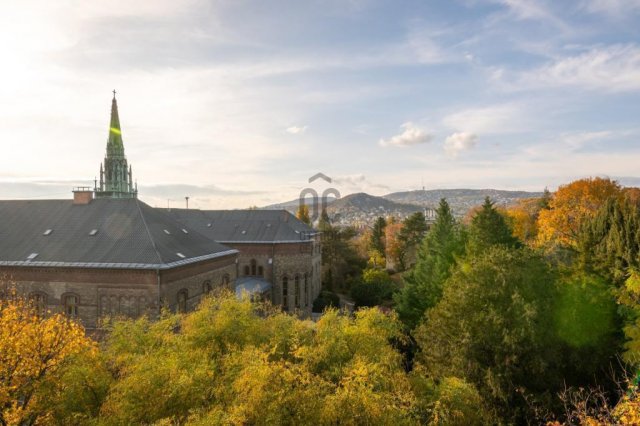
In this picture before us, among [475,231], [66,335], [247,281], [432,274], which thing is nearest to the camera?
[66,335]

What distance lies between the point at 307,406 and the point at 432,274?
24396 millimetres

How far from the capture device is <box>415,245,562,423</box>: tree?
20.1 m

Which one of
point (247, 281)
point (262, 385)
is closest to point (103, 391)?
point (262, 385)

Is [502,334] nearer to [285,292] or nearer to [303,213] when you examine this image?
[285,292]

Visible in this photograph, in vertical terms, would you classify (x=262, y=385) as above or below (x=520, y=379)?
above

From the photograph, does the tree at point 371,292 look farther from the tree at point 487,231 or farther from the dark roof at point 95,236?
the dark roof at point 95,236

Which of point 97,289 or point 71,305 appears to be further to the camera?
point 71,305

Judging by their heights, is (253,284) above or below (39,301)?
below

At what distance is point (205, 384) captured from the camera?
13.8 meters

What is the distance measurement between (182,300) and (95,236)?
7.28 meters

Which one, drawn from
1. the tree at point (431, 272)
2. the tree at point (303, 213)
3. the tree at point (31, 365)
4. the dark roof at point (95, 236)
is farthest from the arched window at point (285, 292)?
the tree at point (303, 213)

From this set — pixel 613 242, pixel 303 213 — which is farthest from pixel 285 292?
pixel 303 213

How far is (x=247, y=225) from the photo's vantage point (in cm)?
5078

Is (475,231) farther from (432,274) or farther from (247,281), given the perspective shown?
(247,281)
